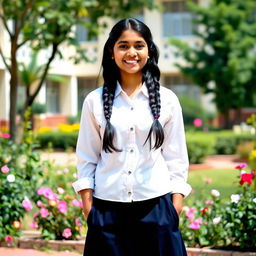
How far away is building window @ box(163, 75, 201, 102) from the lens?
2427 cm

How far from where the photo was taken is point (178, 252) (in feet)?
7.52

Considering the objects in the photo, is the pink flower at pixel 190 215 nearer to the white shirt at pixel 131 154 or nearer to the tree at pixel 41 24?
the white shirt at pixel 131 154

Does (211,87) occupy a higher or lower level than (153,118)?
higher

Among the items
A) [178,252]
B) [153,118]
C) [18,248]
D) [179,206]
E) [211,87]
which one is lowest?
[18,248]

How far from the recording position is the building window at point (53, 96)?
24.0 metres

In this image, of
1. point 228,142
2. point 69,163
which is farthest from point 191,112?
point 69,163

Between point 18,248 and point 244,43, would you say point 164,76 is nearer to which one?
point 244,43

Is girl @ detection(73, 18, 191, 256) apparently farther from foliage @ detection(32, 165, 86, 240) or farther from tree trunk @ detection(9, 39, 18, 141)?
tree trunk @ detection(9, 39, 18, 141)

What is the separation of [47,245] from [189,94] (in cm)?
2020

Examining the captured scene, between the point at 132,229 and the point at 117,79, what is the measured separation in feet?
2.05

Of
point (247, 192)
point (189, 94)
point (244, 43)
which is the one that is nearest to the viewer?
point (247, 192)

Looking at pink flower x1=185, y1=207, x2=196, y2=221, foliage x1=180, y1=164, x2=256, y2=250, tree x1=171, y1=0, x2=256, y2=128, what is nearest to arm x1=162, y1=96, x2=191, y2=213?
foliage x1=180, y1=164, x2=256, y2=250

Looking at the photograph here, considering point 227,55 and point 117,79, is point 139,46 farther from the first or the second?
point 227,55

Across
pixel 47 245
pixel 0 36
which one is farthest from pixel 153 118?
pixel 0 36
